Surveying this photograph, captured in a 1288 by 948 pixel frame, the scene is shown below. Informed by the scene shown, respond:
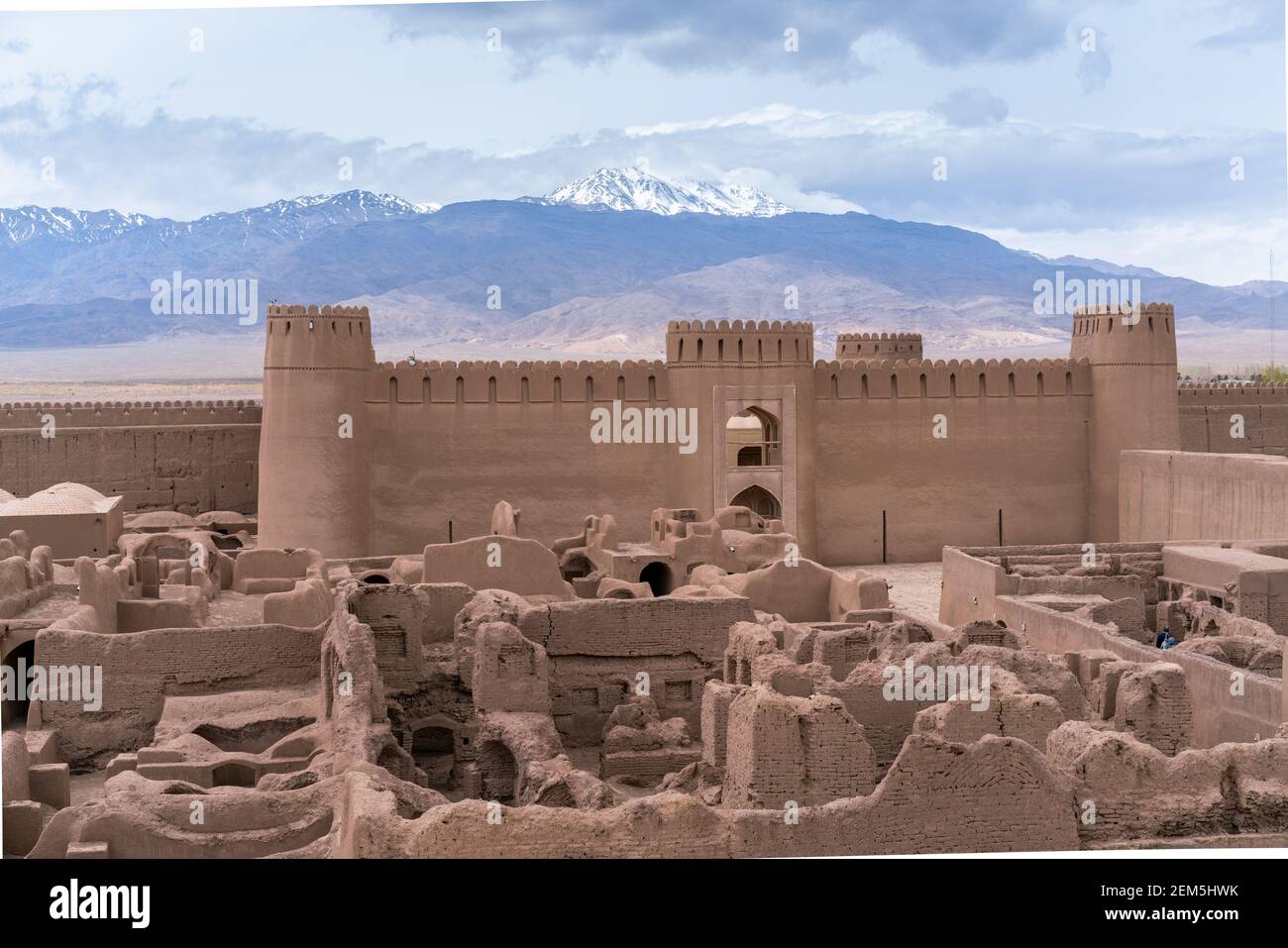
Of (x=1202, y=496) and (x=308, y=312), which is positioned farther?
(x=308, y=312)

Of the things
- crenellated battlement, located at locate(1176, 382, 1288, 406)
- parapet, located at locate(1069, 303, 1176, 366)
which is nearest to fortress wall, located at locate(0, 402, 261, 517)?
parapet, located at locate(1069, 303, 1176, 366)

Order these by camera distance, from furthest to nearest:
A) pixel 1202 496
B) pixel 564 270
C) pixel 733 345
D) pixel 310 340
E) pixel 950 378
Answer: pixel 564 270, pixel 950 378, pixel 733 345, pixel 310 340, pixel 1202 496

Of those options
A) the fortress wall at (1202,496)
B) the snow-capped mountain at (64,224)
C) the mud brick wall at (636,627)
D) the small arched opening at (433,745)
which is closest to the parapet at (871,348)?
the fortress wall at (1202,496)

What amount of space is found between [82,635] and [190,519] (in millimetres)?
16789

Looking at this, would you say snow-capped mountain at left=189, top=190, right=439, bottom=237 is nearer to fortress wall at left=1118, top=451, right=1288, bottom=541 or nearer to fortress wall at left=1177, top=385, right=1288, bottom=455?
fortress wall at left=1177, top=385, right=1288, bottom=455

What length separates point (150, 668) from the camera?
1755 centimetres

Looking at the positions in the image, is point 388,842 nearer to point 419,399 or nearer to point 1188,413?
point 419,399

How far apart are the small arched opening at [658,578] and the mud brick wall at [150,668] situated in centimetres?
799

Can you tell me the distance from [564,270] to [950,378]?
294ft

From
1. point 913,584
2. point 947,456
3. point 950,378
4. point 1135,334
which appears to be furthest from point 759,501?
point 1135,334

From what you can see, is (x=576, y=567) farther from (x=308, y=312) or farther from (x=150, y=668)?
(x=150, y=668)

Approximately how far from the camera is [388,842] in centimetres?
1041

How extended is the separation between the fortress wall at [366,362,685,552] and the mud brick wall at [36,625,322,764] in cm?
1347

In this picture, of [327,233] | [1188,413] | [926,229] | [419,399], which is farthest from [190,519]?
[926,229]
